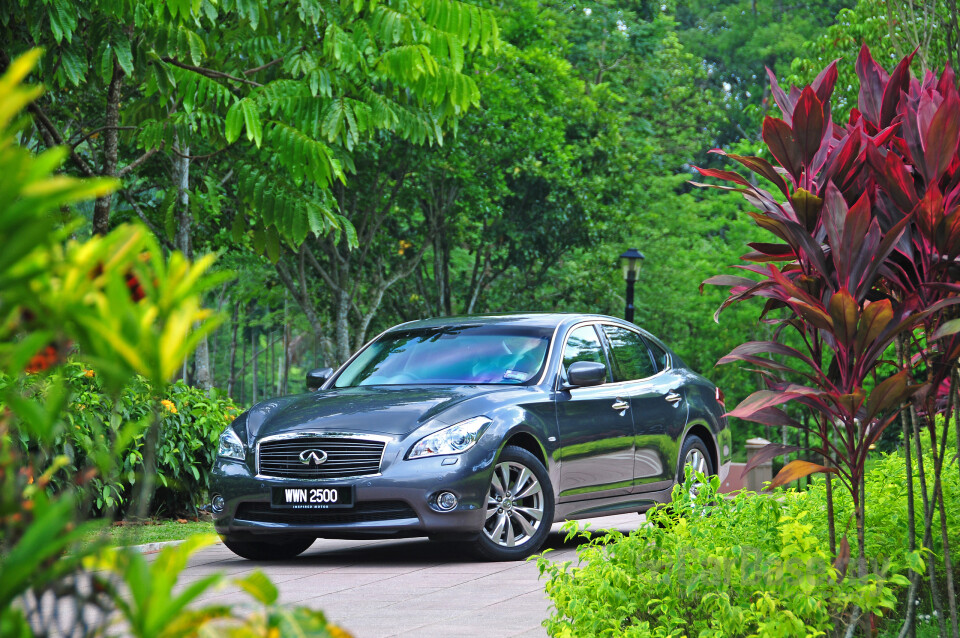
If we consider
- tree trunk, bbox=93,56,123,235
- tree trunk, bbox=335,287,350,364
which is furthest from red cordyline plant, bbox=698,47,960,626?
tree trunk, bbox=335,287,350,364

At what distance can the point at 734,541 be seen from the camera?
4945mm

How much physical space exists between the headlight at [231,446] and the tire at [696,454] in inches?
157

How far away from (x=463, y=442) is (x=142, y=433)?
171 inches

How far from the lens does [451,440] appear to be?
8.42 meters

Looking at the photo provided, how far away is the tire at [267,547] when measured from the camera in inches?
351

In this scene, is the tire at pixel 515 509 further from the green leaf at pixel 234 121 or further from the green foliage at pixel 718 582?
the green foliage at pixel 718 582

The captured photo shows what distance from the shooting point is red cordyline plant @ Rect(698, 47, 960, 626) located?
13.6 ft

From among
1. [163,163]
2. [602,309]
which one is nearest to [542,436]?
[163,163]

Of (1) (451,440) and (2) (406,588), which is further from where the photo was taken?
(1) (451,440)

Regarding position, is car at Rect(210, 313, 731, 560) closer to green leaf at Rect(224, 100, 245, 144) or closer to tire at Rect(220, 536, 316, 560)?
tire at Rect(220, 536, 316, 560)

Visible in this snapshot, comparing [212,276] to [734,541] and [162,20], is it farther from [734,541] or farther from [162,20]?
[162,20]

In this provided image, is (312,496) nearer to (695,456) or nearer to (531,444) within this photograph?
(531,444)

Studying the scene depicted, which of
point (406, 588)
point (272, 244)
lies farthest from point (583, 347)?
point (406, 588)

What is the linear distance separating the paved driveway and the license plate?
0.47 m
